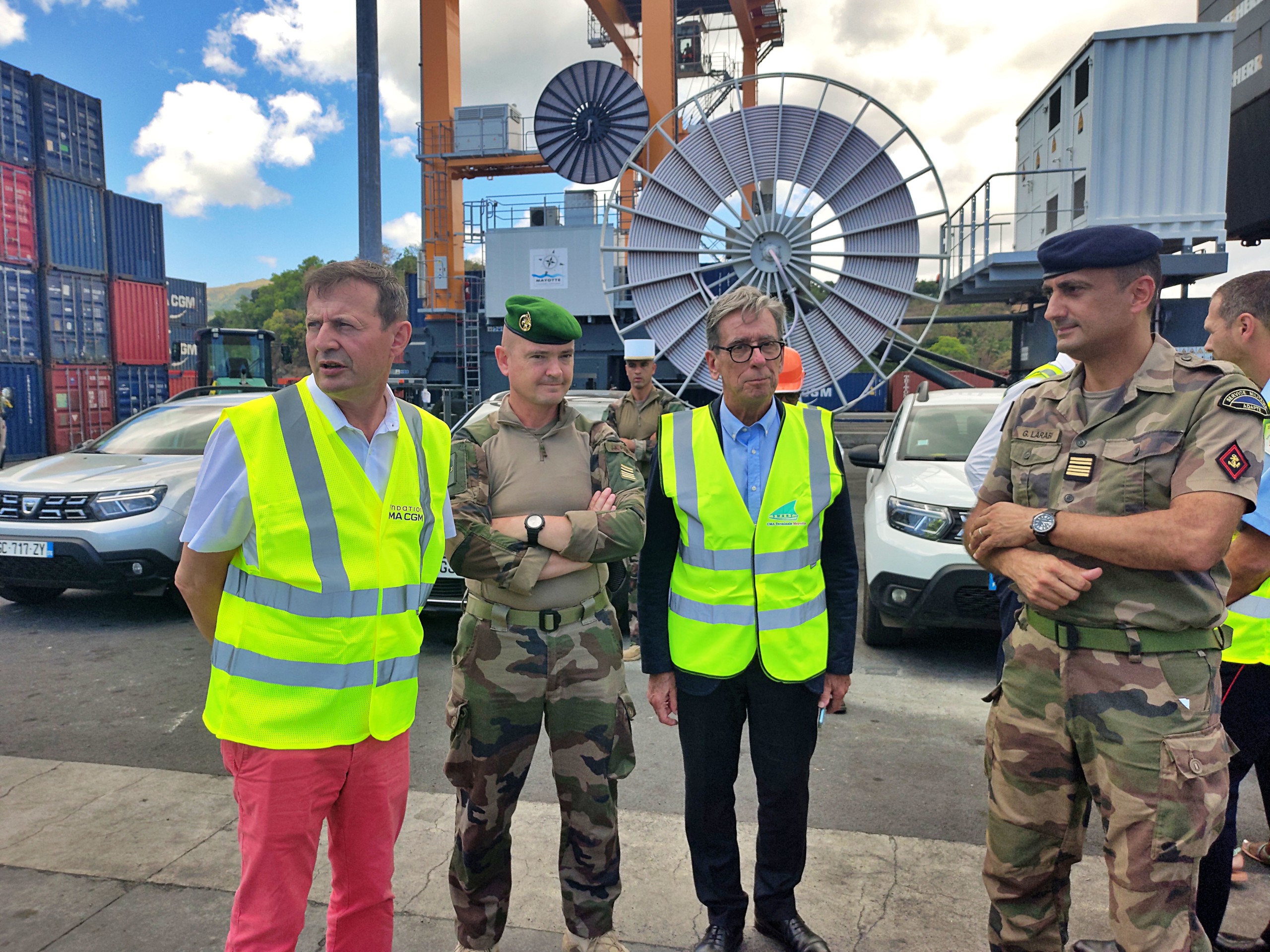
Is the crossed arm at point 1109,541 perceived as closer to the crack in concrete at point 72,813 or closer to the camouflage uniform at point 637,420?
the crack in concrete at point 72,813

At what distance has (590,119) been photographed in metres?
15.5

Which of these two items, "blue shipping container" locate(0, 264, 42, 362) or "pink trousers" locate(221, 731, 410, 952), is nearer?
"pink trousers" locate(221, 731, 410, 952)

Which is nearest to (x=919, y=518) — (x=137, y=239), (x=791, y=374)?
(x=791, y=374)

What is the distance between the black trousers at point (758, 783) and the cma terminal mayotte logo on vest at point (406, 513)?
98cm

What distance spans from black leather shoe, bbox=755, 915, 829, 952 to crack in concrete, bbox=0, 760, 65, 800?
3096mm

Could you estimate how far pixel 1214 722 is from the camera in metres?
1.85

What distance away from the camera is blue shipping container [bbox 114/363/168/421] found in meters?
21.1

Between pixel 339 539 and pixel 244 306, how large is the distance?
8726 cm

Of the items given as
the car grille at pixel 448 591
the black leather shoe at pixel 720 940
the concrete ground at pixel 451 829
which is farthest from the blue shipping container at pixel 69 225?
the black leather shoe at pixel 720 940

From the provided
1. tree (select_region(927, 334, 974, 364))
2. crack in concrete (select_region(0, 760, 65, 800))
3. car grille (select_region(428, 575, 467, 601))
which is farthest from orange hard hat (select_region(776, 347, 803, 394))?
tree (select_region(927, 334, 974, 364))

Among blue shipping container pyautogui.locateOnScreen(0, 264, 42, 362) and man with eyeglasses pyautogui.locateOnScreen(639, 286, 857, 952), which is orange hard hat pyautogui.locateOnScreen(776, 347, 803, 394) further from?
blue shipping container pyautogui.locateOnScreen(0, 264, 42, 362)

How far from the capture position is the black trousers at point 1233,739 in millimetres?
2250

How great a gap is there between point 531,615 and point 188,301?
44.6m

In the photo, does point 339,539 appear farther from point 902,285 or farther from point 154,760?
point 902,285
